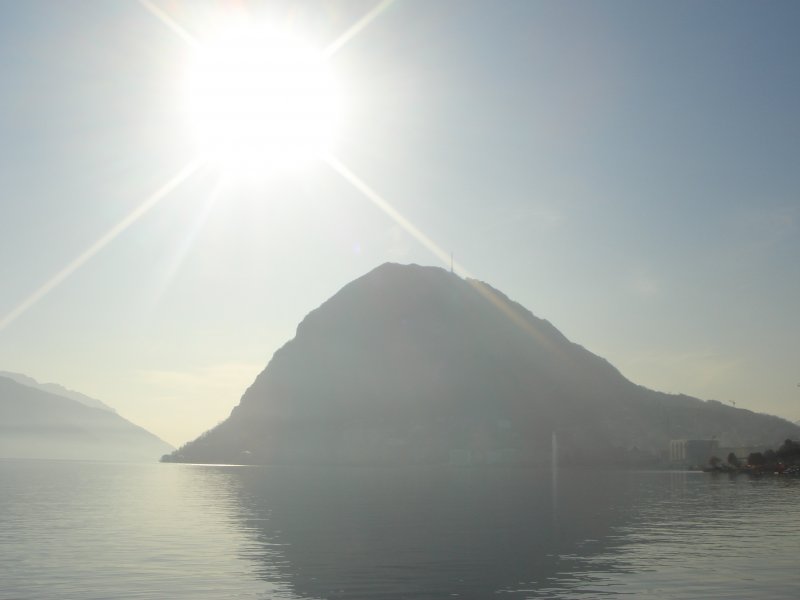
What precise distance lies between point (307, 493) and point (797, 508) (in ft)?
261

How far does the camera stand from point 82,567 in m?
51.5

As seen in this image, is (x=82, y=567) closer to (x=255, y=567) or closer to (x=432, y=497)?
(x=255, y=567)

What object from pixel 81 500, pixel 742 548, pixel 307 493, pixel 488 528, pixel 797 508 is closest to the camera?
pixel 742 548

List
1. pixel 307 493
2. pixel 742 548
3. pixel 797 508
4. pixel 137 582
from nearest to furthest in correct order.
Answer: pixel 137 582 < pixel 742 548 < pixel 797 508 < pixel 307 493

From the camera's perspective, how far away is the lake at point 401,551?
43.9 m

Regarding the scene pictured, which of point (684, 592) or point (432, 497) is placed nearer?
point (684, 592)

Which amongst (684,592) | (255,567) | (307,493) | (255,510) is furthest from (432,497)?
(684,592)

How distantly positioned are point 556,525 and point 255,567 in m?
38.2

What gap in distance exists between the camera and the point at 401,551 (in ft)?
192

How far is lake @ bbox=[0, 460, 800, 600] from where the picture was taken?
4391cm

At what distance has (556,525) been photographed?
7981cm

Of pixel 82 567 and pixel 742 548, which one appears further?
pixel 742 548

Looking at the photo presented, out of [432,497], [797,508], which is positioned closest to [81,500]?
[432,497]

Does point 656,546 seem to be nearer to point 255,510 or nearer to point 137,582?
point 137,582
